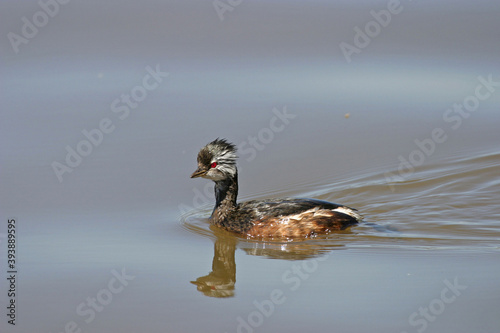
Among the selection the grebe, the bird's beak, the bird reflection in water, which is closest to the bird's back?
the grebe

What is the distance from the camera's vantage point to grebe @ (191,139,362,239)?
9336 millimetres

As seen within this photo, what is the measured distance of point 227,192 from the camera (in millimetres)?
9852

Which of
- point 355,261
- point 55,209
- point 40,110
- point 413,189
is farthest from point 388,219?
point 40,110

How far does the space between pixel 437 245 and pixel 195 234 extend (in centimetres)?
271

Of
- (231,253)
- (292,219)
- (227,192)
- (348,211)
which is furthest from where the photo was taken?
(227,192)

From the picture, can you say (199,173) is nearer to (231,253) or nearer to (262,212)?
(262,212)

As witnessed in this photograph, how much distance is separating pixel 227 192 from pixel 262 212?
58 centimetres

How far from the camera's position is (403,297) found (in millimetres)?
7062

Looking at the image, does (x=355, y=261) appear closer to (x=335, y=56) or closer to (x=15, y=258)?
(x=15, y=258)

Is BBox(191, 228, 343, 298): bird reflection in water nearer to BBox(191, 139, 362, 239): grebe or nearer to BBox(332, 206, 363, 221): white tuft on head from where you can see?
BBox(191, 139, 362, 239): grebe

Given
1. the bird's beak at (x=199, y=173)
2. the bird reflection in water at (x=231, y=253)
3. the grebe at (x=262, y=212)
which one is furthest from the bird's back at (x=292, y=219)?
the bird's beak at (x=199, y=173)

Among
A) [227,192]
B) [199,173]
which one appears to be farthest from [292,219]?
[199,173]

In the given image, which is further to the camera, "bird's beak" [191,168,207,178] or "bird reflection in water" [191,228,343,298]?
"bird's beak" [191,168,207,178]

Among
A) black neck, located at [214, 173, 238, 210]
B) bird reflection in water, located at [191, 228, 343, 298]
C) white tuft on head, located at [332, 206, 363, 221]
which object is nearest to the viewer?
bird reflection in water, located at [191, 228, 343, 298]
